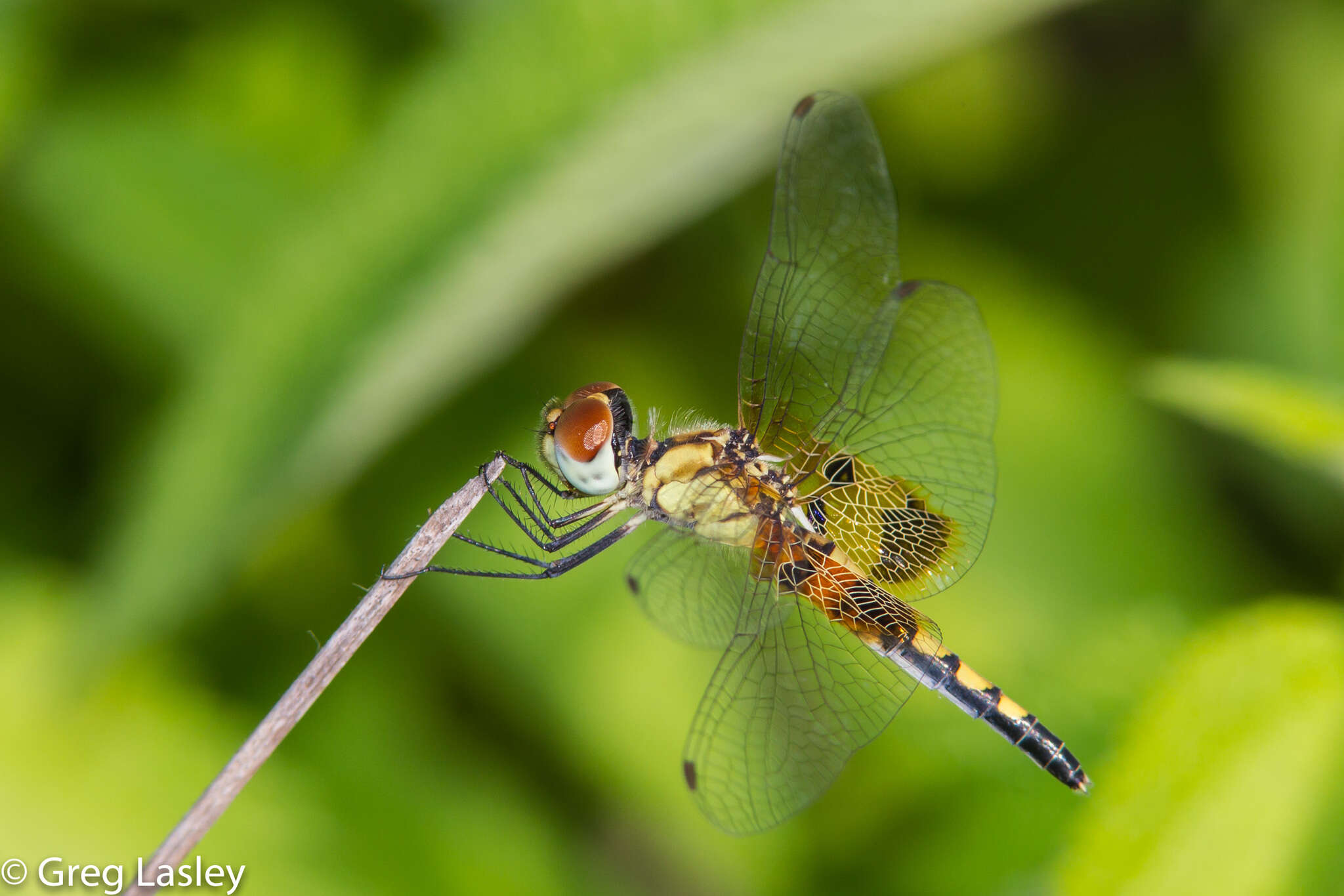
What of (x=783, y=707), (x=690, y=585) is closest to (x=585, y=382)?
(x=690, y=585)

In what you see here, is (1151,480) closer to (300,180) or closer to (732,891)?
(732,891)

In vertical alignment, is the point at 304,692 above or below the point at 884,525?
below

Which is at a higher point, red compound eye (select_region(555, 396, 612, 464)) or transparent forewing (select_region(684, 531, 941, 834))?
red compound eye (select_region(555, 396, 612, 464))

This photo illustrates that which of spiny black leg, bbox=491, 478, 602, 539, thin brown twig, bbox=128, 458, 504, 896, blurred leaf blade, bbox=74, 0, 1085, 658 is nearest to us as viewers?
thin brown twig, bbox=128, 458, 504, 896

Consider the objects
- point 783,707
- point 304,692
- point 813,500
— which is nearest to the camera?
point 304,692
